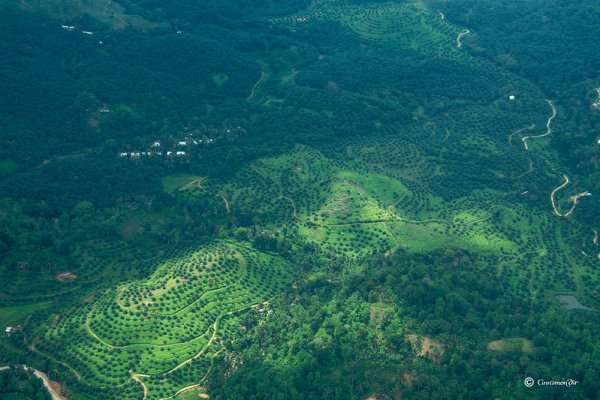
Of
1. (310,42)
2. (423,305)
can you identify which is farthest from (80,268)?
(310,42)

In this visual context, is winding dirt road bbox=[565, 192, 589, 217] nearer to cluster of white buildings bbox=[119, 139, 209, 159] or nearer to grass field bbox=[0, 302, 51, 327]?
cluster of white buildings bbox=[119, 139, 209, 159]

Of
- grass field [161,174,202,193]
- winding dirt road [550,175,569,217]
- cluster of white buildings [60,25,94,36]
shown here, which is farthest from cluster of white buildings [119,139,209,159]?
winding dirt road [550,175,569,217]

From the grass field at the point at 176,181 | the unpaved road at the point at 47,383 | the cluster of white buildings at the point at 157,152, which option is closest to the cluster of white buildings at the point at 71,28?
the cluster of white buildings at the point at 157,152

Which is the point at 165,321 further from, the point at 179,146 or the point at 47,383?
the point at 179,146

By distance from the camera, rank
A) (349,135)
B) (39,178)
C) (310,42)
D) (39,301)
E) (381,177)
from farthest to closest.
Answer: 1. (310,42)
2. (349,135)
3. (381,177)
4. (39,178)
5. (39,301)

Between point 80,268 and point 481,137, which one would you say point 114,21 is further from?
point 481,137

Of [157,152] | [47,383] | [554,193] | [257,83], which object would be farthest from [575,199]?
[47,383]
